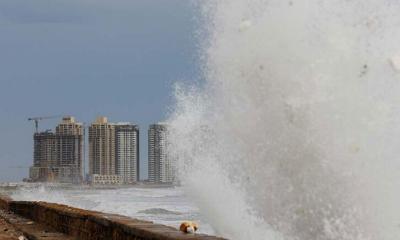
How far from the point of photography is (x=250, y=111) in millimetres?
10023

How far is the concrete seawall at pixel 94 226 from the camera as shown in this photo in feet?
22.1

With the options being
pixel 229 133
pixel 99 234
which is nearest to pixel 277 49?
pixel 229 133

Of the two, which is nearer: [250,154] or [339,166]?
[339,166]

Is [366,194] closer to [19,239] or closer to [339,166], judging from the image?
[339,166]

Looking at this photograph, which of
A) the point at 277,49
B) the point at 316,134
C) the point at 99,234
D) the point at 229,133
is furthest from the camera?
the point at 229,133

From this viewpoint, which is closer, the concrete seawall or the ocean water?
the concrete seawall

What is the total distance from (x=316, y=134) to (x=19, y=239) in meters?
3.63

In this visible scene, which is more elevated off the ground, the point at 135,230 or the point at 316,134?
the point at 316,134

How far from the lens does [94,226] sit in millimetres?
8773

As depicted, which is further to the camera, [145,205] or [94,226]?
[145,205]

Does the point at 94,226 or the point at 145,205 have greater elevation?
the point at 94,226

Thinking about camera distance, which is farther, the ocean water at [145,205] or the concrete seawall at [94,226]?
the ocean water at [145,205]

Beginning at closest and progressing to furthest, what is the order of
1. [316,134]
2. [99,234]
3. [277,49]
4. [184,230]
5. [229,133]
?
[184,230]
[99,234]
[316,134]
[277,49]
[229,133]

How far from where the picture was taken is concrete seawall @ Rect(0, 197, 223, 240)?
6.75m
